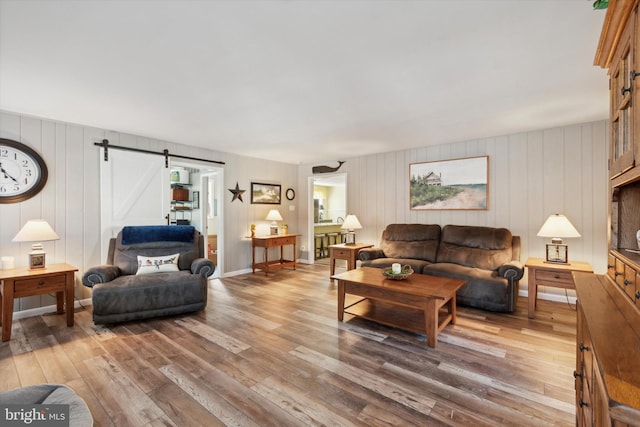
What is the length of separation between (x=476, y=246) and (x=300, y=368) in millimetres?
3145

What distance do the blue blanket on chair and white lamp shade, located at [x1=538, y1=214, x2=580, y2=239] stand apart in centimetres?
447

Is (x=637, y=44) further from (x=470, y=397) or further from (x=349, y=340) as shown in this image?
(x=349, y=340)

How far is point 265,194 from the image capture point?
6121 mm

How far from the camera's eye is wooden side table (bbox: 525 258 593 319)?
318 centimetres

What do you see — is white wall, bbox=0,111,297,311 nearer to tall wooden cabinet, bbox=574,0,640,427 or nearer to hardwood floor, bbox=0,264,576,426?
hardwood floor, bbox=0,264,576,426

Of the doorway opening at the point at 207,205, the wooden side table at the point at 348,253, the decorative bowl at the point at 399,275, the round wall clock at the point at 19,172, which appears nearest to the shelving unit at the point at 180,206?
the doorway opening at the point at 207,205

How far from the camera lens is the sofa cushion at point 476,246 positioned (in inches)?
155

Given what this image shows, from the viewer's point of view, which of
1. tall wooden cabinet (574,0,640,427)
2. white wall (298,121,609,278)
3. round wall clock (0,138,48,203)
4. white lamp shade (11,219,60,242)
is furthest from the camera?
white wall (298,121,609,278)

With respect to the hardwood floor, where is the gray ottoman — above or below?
above

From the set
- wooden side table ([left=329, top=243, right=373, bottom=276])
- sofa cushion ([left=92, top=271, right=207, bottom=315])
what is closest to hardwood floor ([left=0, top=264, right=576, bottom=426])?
sofa cushion ([left=92, top=271, right=207, bottom=315])

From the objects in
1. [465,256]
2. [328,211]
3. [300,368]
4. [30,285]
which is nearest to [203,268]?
[30,285]

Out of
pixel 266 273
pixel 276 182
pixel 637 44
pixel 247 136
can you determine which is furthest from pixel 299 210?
pixel 637 44

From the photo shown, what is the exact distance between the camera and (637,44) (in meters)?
1.13

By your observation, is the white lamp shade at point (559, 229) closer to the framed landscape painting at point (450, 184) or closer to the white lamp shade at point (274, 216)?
the framed landscape painting at point (450, 184)
